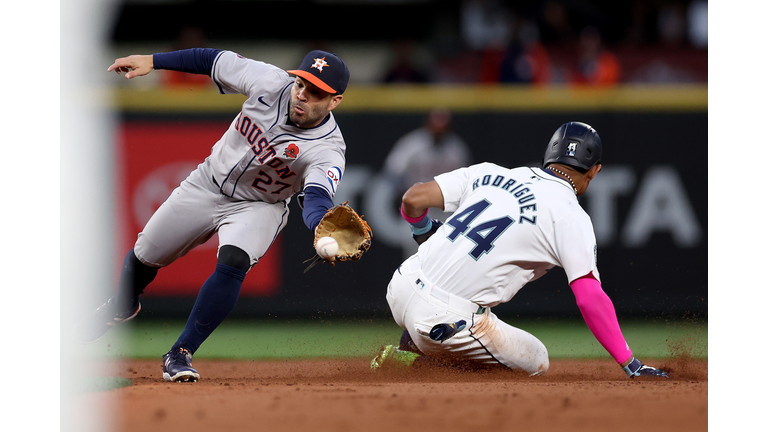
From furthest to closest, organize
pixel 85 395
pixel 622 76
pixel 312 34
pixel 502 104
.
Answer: pixel 312 34 → pixel 622 76 → pixel 502 104 → pixel 85 395

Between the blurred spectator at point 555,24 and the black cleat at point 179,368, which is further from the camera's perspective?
the blurred spectator at point 555,24

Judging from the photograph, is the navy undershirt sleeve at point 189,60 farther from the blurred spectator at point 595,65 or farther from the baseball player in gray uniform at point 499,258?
the blurred spectator at point 595,65

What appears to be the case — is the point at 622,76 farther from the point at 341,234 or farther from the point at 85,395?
the point at 85,395

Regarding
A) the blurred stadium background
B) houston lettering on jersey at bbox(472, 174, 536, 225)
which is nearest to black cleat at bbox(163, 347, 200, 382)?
houston lettering on jersey at bbox(472, 174, 536, 225)

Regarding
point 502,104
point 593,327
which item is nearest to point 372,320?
point 502,104

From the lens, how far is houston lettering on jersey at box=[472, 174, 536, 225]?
380 cm

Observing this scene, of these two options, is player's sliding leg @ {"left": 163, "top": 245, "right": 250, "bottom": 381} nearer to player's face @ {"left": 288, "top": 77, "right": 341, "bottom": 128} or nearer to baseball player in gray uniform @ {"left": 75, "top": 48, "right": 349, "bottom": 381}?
baseball player in gray uniform @ {"left": 75, "top": 48, "right": 349, "bottom": 381}

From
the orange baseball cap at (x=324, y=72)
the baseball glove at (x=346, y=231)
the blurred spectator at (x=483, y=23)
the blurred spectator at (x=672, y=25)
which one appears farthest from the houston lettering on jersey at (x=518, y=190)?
the blurred spectator at (x=672, y=25)

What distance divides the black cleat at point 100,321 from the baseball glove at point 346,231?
175 cm

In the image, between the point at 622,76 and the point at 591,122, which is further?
the point at 622,76

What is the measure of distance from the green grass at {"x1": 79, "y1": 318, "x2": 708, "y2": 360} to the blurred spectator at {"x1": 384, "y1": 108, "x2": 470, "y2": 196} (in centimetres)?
158

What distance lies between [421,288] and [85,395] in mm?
1746

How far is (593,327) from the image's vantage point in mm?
3617

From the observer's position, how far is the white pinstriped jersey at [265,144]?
4227 mm
